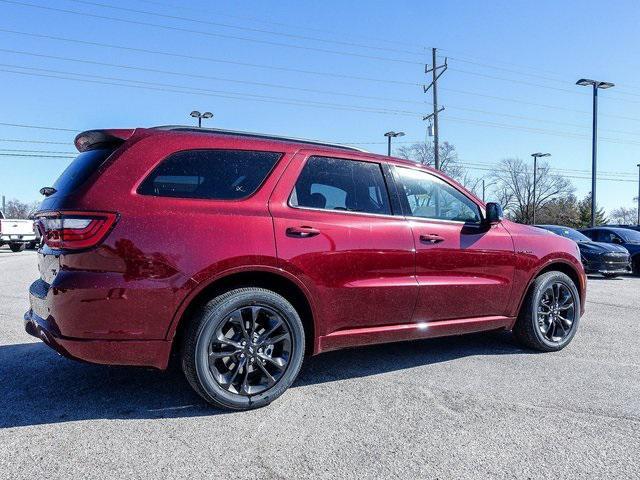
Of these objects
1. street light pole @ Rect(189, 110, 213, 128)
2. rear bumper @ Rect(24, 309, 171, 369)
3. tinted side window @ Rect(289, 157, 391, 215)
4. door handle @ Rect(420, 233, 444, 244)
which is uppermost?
street light pole @ Rect(189, 110, 213, 128)

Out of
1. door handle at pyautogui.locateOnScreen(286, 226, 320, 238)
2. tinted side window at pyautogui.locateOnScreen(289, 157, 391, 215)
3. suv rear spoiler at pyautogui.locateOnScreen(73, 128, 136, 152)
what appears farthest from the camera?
tinted side window at pyautogui.locateOnScreen(289, 157, 391, 215)

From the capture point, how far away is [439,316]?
13.0ft

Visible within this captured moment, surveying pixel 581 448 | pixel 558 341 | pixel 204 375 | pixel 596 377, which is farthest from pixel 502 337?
pixel 204 375

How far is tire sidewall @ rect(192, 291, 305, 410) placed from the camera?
9.71 ft

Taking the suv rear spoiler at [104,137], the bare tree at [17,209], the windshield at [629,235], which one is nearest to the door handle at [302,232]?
the suv rear spoiler at [104,137]

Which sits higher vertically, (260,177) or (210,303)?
(260,177)

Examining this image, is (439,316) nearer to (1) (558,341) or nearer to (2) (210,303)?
(1) (558,341)

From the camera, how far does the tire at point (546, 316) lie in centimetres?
453

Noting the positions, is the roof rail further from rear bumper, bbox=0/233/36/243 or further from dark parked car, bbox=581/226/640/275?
rear bumper, bbox=0/233/36/243

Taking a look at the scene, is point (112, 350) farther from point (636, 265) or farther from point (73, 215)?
point (636, 265)

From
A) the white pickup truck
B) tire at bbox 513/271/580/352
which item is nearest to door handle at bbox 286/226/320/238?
tire at bbox 513/271/580/352

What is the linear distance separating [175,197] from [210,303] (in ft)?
2.21

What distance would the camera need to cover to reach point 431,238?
388 cm

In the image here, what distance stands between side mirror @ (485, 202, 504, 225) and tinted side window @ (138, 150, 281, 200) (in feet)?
6.46
